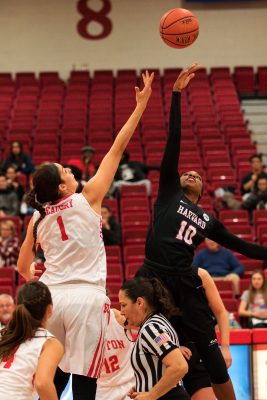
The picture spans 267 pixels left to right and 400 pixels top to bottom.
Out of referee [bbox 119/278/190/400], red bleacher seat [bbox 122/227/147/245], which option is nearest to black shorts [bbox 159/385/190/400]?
referee [bbox 119/278/190/400]

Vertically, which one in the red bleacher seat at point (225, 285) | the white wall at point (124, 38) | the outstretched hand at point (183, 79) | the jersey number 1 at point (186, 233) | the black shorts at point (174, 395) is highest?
the white wall at point (124, 38)

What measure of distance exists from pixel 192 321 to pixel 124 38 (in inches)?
589

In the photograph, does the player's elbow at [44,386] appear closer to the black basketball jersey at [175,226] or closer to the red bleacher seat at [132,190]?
the black basketball jersey at [175,226]

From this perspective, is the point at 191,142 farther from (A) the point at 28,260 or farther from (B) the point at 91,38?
(A) the point at 28,260

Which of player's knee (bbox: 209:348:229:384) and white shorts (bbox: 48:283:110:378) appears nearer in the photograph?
white shorts (bbox: 48:283:110:378)

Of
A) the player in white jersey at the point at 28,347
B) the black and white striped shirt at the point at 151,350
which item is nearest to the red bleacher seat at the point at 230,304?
the black and white striped shirt at the point at 151,350

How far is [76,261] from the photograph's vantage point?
12.1ft

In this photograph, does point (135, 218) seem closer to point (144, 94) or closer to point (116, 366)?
point (116, 366)

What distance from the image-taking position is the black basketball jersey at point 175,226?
4023 mm

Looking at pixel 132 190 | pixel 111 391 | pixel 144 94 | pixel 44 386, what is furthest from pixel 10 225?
pixel 44 386

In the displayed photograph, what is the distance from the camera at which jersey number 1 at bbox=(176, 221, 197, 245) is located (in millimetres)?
4035

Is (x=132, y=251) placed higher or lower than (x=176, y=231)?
lower

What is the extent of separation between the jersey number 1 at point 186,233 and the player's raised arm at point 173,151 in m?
0.20

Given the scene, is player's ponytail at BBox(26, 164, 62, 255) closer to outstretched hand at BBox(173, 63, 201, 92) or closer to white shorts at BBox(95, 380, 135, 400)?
outstretched hand at BBox(173, 63, 201, 92)
